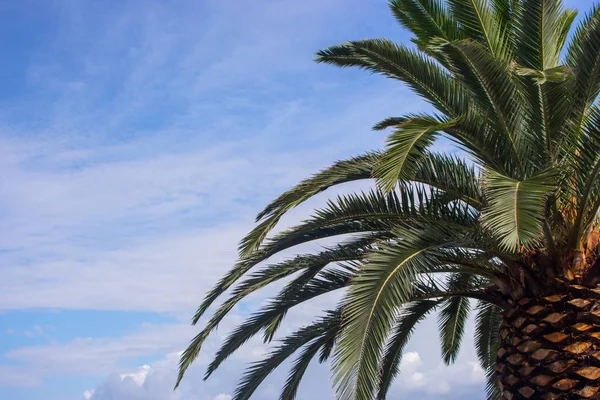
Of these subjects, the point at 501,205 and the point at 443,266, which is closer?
the point at 501,205

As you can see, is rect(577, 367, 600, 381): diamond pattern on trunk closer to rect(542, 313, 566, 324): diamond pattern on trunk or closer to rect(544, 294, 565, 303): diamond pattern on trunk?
rect(542, 313, 566, 324): diamond pattern on trunk

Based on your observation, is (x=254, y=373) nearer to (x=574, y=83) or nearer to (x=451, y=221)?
(x=451, y=221)

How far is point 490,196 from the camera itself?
7.45 meters

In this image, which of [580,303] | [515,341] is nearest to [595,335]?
[580,303]

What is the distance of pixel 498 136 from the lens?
8680 mm

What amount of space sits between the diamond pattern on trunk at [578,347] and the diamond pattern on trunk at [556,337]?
0.13 metres

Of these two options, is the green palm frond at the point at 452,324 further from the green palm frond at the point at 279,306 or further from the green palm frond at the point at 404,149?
the green palm frond at the point at 404,149

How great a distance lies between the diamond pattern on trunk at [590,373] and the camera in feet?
27.7

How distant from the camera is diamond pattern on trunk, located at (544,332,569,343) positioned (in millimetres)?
8648

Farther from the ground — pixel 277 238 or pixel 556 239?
pixel 277 238

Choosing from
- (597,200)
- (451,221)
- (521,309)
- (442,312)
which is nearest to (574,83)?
(597,200)

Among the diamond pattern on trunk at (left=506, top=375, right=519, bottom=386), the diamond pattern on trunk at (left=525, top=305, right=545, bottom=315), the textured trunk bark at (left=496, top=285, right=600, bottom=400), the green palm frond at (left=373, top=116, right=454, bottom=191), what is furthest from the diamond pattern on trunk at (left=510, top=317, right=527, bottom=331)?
the green palm frond at (left=373, top=116, right=454, bottom=191)

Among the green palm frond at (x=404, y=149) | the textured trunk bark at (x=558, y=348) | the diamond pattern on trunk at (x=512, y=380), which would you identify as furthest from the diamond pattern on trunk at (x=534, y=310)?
the green palm frond at (x=404, y=149)

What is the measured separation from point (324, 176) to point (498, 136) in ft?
7.29
